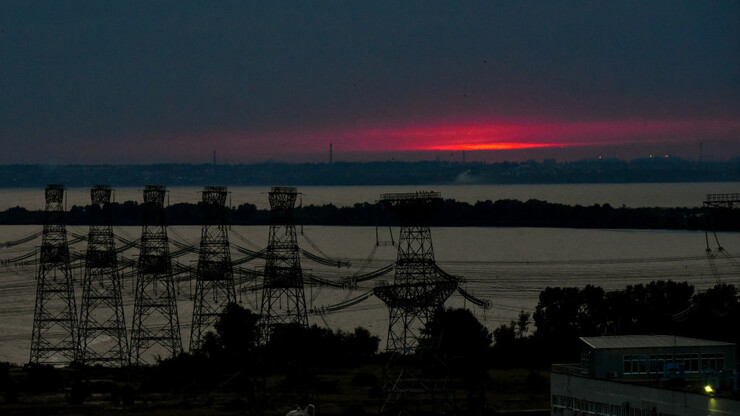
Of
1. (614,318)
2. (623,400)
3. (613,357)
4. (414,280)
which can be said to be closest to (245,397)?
(414,280)

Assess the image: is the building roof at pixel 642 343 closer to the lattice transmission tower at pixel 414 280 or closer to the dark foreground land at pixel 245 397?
the dark foreground land at pixel 245 397

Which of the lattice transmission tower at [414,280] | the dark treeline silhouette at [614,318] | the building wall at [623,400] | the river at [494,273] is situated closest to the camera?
the building wall at [623,400]

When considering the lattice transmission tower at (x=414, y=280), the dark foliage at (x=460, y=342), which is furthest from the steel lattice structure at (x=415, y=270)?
the dark foliage at (x=460, y=342)

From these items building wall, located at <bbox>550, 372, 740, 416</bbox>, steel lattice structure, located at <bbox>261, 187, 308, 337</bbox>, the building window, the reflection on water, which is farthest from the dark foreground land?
the reflection on water

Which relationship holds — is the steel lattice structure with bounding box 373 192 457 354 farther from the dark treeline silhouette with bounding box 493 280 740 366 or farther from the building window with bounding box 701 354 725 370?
the dark treeline silhouette with bounding box 493 280 740 366

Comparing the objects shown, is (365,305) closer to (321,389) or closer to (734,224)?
(321,389)

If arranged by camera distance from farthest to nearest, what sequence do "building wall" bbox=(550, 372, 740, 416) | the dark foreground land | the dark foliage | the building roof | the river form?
the river < the dark foliage < the dark foreground land < the building roof < "building wall" bbox=(550, 372, 740, 416)
